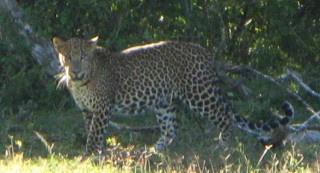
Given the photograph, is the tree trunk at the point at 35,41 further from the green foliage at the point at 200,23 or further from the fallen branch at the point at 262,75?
the fallen branch at the point at 262,75

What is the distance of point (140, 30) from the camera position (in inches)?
576

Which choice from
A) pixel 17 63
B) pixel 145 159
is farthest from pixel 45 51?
pixel 145 159

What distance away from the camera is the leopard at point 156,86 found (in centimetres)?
1234

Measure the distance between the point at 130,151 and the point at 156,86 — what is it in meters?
1.40

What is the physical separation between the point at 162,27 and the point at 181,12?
0.34m

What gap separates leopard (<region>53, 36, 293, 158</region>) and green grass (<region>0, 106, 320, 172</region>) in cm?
27

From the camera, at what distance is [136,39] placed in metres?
14.3

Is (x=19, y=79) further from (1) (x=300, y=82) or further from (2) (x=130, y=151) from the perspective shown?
(1) (x=300, y=82)

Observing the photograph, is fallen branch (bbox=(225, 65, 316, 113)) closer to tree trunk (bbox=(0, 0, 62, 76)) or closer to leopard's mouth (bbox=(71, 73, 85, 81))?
tree trunk (bbox=(0, 0, 62, 76))

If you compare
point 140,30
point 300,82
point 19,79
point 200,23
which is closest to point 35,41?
point 19,79

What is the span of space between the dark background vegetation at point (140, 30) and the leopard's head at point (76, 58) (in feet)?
6.06

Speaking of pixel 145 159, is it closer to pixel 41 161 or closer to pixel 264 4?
pixel 41 161

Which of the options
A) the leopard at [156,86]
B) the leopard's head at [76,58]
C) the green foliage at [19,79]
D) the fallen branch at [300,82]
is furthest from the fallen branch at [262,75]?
the leopard's head at [76,58]

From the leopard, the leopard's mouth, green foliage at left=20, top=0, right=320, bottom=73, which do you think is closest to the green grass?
the leopard
